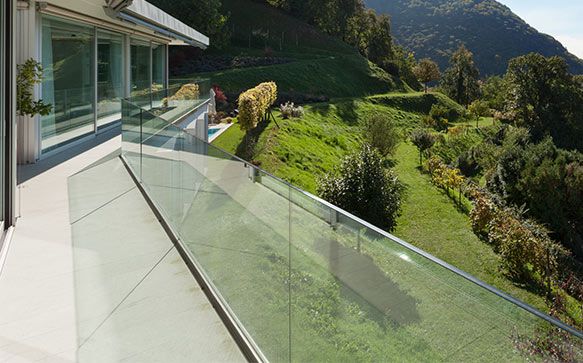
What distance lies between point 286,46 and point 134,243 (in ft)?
170

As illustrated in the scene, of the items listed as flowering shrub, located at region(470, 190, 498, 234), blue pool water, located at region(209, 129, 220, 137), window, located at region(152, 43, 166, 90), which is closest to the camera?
flowering shrub, located at region(470, 190, 498, 234)

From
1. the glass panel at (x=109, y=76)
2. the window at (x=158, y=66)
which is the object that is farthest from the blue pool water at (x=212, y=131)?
the glass panel at (x=109, y=76)

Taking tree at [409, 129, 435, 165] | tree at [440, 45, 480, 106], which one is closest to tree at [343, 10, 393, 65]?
tree at [440, 45, 480, 106]

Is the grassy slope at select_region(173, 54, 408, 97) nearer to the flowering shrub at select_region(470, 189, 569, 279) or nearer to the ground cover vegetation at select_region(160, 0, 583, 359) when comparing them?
the ground cover vegetation at select_region(160, 0, 583, 359)

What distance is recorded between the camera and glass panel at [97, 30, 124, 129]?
1152 centimetres

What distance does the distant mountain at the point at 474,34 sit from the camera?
106 m

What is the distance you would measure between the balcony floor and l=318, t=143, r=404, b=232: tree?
834cm

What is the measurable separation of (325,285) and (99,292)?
2713 mm

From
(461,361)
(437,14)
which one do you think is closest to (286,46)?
(461,361)

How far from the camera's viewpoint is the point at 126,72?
13.9m

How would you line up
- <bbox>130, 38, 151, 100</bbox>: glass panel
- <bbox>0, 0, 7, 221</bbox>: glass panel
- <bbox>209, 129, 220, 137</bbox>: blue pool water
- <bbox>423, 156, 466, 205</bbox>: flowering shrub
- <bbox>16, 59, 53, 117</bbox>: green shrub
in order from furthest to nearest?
<bbox>423, 156, 466, 205</bbox>: flowering shrub
<bbox>209, 129, 220, 137</bbox>: blue pool water
<bbox>130, 38, 151, 100</bbox>: glass panel
<bbox>16, 59, 53, 117</bbox>: green shrub
<bbox>0, 0, 7, 221</bbox>: glass panel

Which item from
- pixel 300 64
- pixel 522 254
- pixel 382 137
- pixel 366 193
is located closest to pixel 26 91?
pixel 366 193

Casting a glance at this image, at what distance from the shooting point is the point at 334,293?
214cm

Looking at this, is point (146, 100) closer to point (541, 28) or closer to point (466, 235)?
point (466, 235)
